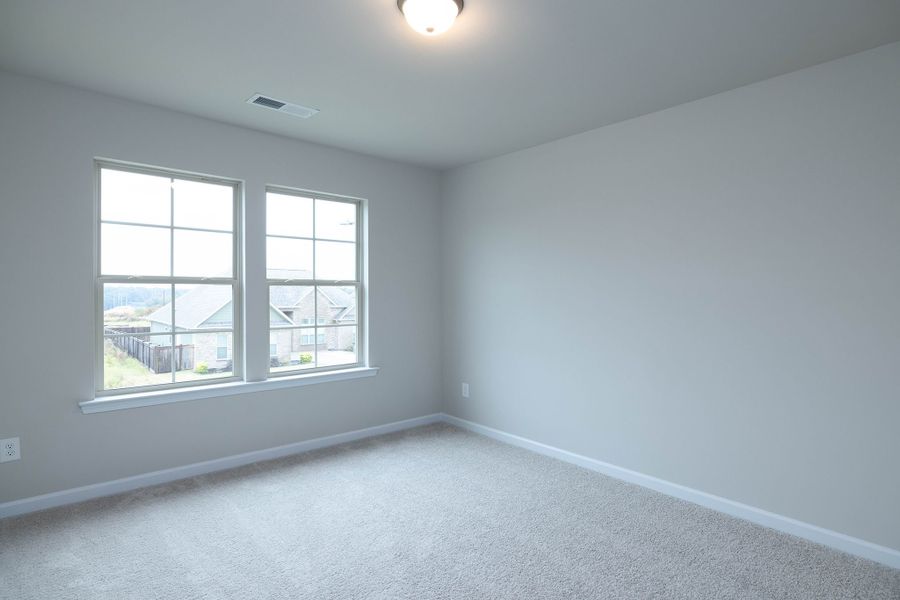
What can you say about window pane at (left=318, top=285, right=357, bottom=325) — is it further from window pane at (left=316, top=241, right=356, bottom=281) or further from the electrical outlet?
the electrical outlet

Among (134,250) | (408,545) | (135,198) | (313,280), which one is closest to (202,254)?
(134,250)

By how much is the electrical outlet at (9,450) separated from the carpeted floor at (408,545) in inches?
13.2

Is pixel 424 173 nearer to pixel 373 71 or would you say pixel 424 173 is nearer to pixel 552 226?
pixel 552 226

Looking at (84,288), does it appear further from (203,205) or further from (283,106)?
(283,106)

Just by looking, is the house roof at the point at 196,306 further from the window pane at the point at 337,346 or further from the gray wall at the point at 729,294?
the gray wall at the point at 729,294

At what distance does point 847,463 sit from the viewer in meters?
2.55

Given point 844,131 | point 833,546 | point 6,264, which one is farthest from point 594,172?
point 6,264

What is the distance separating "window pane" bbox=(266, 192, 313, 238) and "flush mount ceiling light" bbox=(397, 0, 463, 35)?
87.5 inches

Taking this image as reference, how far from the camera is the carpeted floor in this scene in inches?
86.6

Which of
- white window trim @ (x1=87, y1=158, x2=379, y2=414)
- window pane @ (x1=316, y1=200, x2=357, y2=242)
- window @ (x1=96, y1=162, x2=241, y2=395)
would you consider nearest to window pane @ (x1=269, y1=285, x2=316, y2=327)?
white window trim @ (x1=87, y1=158, x2=379, y2=414)

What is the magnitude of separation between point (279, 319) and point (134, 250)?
3.58 feet

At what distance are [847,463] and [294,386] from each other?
352 cm

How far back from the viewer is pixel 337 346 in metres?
4.34

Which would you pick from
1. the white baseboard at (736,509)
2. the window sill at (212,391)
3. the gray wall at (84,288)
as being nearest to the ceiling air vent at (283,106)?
the gray wall at (84,288)
